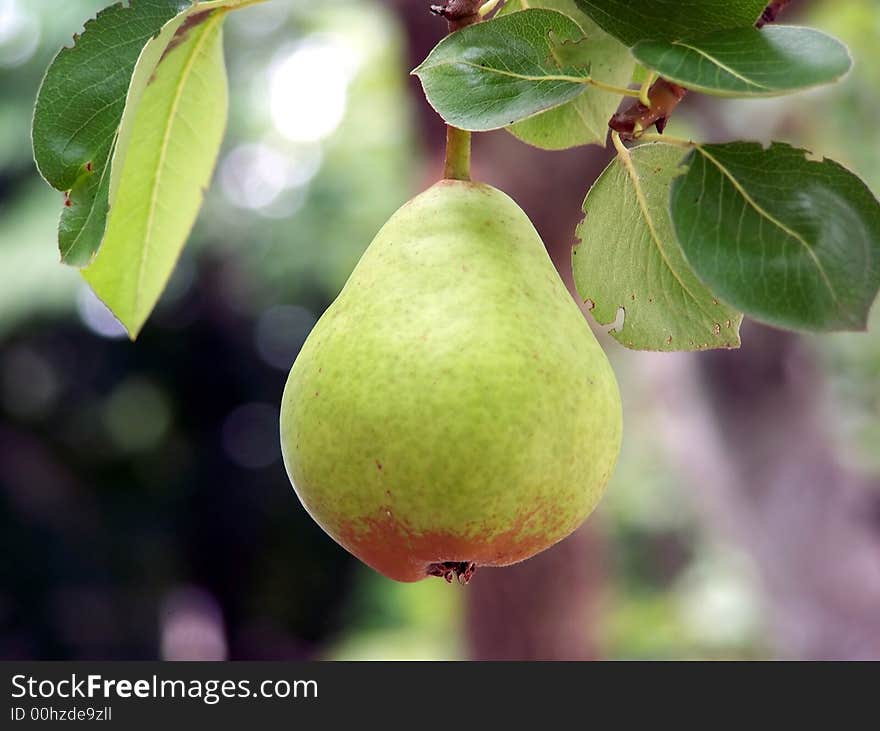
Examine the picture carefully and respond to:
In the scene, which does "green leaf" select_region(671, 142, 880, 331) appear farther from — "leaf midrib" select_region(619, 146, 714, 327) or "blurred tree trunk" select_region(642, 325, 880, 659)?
"blurred tree trunk" select_region(642, 325, 880, 659)

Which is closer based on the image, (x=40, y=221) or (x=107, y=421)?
(x=40, y=221)

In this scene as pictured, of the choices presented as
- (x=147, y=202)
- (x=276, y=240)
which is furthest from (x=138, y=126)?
(x=276, y=240)

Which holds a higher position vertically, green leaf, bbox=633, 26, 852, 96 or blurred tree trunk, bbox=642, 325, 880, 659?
green leaf, bbox=633, 26, 852, 96

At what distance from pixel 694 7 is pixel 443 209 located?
0.68 feet

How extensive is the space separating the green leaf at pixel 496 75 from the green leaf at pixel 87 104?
21 centimetres

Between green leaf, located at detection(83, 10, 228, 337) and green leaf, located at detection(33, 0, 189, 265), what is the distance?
10cm

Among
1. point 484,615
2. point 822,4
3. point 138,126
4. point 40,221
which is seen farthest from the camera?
point 40,221

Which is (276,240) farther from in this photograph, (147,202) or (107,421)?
(147,202)

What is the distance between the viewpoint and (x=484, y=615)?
3.58 meters

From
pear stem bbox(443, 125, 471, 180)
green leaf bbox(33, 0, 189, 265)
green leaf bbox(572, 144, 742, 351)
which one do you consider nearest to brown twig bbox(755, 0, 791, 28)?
green leaf bbox(572, 144, 742, 351)

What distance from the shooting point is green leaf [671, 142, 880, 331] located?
21.3 inches

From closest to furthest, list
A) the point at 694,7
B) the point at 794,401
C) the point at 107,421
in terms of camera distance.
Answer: the point at 694,7 → the point at 794,401 → the point at 107,421

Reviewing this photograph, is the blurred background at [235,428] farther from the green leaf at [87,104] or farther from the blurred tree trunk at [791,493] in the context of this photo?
the green leaf at [87,104]

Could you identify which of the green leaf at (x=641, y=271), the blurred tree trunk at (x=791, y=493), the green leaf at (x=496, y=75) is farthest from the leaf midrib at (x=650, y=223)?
the blurred tree trunk at (x=791, y=493)
